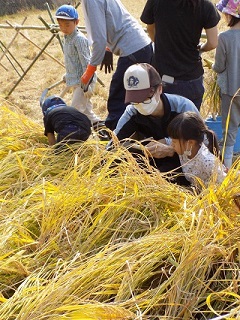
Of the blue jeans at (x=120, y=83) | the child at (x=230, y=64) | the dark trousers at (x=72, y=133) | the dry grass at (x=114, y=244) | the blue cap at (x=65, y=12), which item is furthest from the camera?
the blue cap at (x=65, y=12)

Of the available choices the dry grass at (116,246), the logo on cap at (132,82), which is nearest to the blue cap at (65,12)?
the logo on cap at (132,82)

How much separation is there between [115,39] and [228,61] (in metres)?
0.73

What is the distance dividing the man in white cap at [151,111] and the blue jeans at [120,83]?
0.68 metres

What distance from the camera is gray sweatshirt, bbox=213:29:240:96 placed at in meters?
3.60

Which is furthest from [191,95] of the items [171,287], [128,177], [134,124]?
[171,287]

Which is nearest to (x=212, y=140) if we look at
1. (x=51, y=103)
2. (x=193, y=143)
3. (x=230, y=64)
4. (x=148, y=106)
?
(x=193, y=143)

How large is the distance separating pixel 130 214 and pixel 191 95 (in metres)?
1.44

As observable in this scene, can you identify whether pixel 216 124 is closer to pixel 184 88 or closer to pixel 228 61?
pixel 228 61

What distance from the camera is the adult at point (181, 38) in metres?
3.36

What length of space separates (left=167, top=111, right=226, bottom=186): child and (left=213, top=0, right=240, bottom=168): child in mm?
774

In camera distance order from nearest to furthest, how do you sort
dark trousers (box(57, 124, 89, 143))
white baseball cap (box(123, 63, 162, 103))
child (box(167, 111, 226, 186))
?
child (box(167, 111, 226, 186))
white baseball cap (box(123, 63, 162, 103))
dark trousers (box(57, 124, 89, 143))

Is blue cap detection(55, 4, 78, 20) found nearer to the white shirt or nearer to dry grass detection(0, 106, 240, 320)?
dry grass detection(0, 106, 240, 320)

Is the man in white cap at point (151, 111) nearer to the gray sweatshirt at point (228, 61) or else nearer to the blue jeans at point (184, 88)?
the blue jeans at point (184, 88)

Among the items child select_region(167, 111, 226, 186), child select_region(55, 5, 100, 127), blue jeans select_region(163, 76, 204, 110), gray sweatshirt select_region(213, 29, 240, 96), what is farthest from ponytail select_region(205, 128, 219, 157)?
child select_region(55, 5, 100, 127)
